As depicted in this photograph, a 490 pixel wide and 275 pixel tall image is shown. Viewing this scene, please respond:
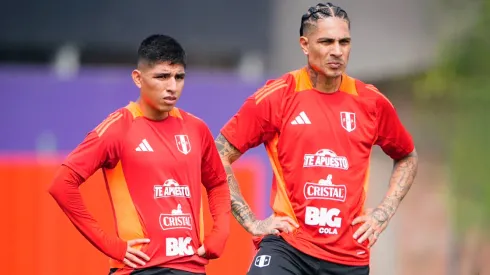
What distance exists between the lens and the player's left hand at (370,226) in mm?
7770

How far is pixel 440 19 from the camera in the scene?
14.1 metres

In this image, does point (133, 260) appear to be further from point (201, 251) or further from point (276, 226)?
point (276, 226)

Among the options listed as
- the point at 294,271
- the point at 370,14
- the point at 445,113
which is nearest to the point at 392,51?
the point at 370,14

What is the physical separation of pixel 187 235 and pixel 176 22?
1041cm

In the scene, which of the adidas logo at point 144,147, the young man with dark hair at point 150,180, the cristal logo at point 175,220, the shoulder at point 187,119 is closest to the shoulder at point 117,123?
the young man with dark hair at point 150,180

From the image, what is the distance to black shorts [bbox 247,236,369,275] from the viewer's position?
7.65 metres

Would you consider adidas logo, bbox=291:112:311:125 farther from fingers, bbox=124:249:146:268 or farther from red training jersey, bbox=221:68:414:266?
fingers, bbox=124:249:146:268

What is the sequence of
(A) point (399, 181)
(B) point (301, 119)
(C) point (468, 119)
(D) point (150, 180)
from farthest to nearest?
(C) point (468, 119)
(A) point (399, 181)
(B) point (301, 119)
(D) point (150, 180)

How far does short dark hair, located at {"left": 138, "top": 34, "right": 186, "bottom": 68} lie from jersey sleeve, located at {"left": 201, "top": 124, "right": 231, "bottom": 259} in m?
0.48

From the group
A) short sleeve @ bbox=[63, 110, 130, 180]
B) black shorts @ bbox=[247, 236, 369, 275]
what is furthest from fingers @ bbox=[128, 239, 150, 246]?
black shorts @ bbox=[247, 236, 369, 275]

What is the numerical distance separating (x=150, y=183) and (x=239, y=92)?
9.04m

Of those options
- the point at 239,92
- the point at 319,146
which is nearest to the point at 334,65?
the point at 319,146

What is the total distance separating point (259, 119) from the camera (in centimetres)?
798

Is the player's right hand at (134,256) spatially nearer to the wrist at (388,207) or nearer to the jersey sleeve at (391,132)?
the wrist at (388,207)
